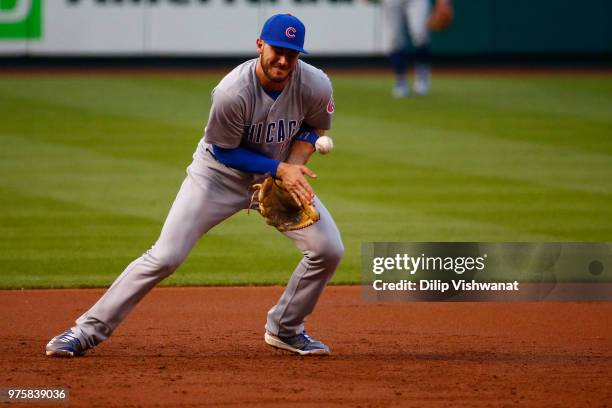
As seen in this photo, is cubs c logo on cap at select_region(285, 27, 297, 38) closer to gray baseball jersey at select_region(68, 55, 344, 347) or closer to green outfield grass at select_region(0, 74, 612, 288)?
gray baseball jersey at select_region(68, 55, 344, 347)

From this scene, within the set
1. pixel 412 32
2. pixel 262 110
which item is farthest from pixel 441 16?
pixel 262 110

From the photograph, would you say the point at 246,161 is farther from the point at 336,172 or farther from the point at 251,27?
the point at 251,27

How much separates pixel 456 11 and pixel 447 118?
5.19m

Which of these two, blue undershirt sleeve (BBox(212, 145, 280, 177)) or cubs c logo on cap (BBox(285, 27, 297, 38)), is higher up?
cubs c logo on cap (BBox(285, 27, 297, 38))

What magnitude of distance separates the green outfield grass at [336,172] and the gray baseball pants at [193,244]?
6.95 feet

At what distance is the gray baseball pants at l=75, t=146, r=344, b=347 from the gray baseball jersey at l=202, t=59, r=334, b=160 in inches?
7.8

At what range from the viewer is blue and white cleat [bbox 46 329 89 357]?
5.74 m

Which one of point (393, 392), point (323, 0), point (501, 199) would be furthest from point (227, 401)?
point (323, 0)

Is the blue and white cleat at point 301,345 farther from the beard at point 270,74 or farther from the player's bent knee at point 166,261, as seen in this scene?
the beard at point 270,74

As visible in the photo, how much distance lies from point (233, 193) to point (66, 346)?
113 centimetres

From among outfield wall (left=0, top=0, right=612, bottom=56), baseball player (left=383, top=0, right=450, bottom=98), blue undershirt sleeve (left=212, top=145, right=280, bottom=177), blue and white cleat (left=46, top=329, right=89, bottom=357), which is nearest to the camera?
blue undershirt sleeve (left=212, top=145, right=280, bottom=177)

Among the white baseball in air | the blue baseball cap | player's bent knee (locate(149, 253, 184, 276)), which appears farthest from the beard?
player's bent knee (locate(149, 253, 184, 276))

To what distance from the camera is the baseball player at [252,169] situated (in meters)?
5.48

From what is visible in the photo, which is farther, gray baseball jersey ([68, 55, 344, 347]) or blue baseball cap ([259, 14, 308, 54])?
gray baseball jersey ([68, 55, 344, 347])
